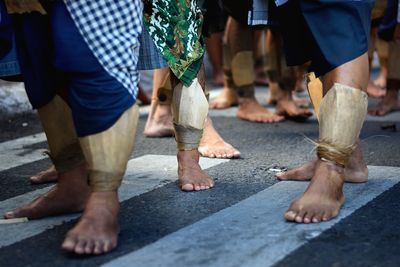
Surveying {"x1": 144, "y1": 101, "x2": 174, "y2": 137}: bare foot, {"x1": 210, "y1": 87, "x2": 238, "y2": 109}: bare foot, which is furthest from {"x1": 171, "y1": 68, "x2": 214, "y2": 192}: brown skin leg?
{"x1": 210, "y1": 87, "x2": 238, "y2": 109}: bare foot

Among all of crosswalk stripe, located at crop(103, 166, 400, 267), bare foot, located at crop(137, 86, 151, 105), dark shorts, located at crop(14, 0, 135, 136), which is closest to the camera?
crosswalk stripe, located at crop(103, 166, 400, 267)

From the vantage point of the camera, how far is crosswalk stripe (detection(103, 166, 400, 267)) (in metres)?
2.24

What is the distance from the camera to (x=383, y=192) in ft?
9.76

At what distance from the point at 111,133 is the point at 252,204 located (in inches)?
27.7

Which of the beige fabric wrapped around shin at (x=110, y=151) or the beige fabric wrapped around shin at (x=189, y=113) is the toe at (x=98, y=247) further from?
the beige fabric wrapped around shin at (x=189, y=113)

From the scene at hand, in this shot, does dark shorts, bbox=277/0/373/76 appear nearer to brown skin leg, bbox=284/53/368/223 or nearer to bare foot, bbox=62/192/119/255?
brown skin leg, bbox=284/53/368/223

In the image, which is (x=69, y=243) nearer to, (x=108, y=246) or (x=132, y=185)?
(x=108, y=246)

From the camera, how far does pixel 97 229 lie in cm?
236

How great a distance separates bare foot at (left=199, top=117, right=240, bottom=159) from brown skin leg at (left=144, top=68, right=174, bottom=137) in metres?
0.67

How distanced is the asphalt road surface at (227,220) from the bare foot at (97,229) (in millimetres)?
32

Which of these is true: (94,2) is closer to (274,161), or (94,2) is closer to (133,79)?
(133,79)

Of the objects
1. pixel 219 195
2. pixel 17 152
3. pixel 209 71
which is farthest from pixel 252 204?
pixel 209 71

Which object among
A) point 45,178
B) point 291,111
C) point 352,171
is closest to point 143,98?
point 291,111

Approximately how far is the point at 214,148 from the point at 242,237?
141cm
